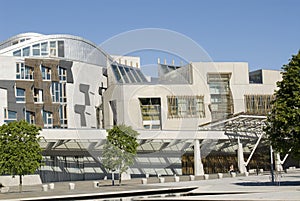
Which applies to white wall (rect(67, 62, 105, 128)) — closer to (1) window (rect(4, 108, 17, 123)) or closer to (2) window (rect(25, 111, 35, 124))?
(2) window (rect(25, 111, 35, 124))

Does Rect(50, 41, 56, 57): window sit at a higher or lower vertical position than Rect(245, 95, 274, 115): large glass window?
higher

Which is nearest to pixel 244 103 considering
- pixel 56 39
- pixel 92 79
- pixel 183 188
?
pixel 92 79

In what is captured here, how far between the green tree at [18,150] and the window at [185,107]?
116 feet

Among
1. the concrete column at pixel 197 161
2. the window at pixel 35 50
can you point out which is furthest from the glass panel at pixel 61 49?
the concrete column at pixel 197 161

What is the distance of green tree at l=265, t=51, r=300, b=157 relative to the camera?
105 feet

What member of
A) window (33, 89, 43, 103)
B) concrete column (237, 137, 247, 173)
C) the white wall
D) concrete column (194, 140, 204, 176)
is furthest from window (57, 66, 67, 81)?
concrete column (237, 137, 247, 173)

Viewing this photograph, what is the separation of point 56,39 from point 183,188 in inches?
1575

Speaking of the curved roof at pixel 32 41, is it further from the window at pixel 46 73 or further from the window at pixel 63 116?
the window at pixel 63 116

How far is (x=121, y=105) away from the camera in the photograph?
70250mm

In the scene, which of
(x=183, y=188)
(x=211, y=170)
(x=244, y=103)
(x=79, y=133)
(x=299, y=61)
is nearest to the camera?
(x=299, y=61)

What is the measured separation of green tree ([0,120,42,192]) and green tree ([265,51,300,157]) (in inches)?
686

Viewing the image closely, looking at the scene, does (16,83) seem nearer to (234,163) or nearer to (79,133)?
(79,133)

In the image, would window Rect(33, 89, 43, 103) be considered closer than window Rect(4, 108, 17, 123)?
No

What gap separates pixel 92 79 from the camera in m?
68.9
